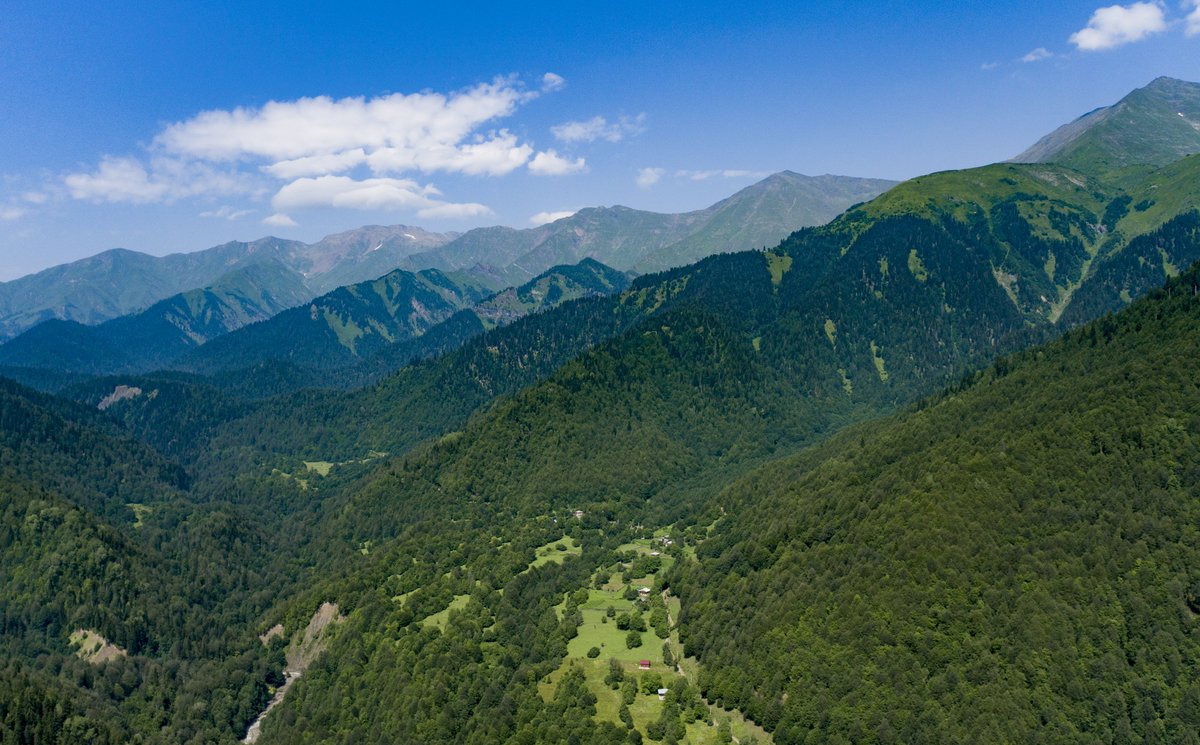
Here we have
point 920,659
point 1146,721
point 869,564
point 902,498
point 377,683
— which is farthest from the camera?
point 377,683

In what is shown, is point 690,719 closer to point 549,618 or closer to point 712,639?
point 712,639

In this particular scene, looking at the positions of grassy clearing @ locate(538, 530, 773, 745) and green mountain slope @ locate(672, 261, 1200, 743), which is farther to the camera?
grassy clearing @ locate(538, 530, 773, 745)

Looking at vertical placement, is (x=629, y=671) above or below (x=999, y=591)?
below

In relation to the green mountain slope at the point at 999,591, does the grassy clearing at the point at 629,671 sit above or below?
below

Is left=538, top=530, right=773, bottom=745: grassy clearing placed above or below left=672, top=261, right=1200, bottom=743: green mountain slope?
below

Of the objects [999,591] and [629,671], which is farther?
[629,671]

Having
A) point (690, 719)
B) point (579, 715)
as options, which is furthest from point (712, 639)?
point (579, 715)

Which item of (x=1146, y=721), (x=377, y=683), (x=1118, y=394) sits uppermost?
(x=1118, y=394)

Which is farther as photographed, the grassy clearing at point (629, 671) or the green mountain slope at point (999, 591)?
the grassy clearing at point (629, 671)
